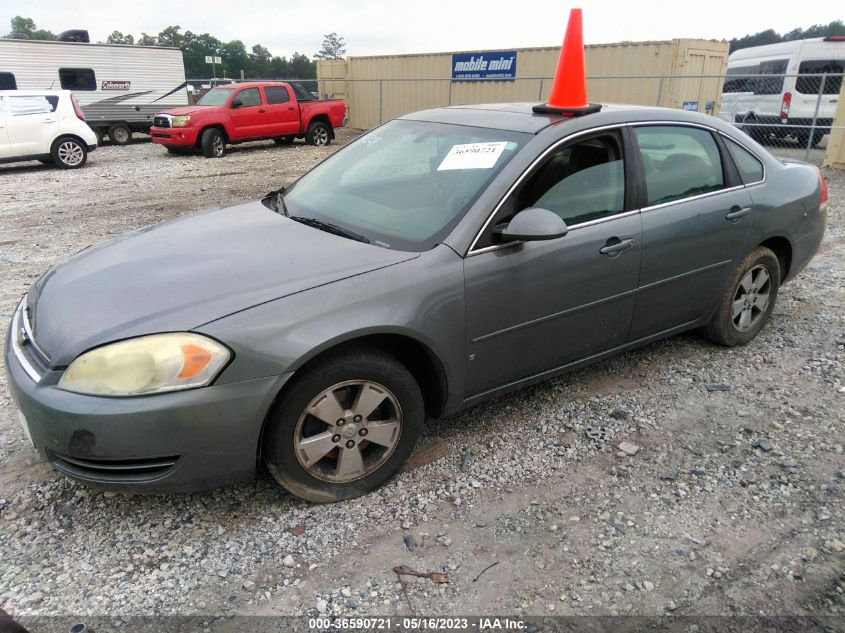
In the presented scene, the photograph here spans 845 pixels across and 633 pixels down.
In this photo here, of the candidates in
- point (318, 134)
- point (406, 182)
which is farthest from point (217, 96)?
point (406, 182)

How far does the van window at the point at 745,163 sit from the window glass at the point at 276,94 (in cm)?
1436

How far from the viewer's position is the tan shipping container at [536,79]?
564 inches

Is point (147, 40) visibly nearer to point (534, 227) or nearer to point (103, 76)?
point (103, 76)

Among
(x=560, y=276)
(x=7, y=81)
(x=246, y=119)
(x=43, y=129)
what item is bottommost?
(x=43, y=129)

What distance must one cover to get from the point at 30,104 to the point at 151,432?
516 inches

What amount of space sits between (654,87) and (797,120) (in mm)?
3761

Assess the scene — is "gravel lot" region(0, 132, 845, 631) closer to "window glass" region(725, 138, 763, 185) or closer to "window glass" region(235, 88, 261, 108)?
"window glass" region(725, 138, 763, 185)

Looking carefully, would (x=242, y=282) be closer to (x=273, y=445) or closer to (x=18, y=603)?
(x=273, y=445)

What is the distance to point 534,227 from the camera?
271 cm

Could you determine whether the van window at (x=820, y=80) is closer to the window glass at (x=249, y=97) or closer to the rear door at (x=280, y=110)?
the rear door at (x=280, y=110)

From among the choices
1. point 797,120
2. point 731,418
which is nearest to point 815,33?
point 797,120

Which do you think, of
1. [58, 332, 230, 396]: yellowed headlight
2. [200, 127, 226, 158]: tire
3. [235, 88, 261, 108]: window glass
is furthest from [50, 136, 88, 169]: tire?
[58, 332, 230, 396]: yellowed headlight

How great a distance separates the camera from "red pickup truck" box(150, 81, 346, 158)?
1478 cm

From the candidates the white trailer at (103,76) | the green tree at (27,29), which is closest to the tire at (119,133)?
the white trailer at (103,76)
